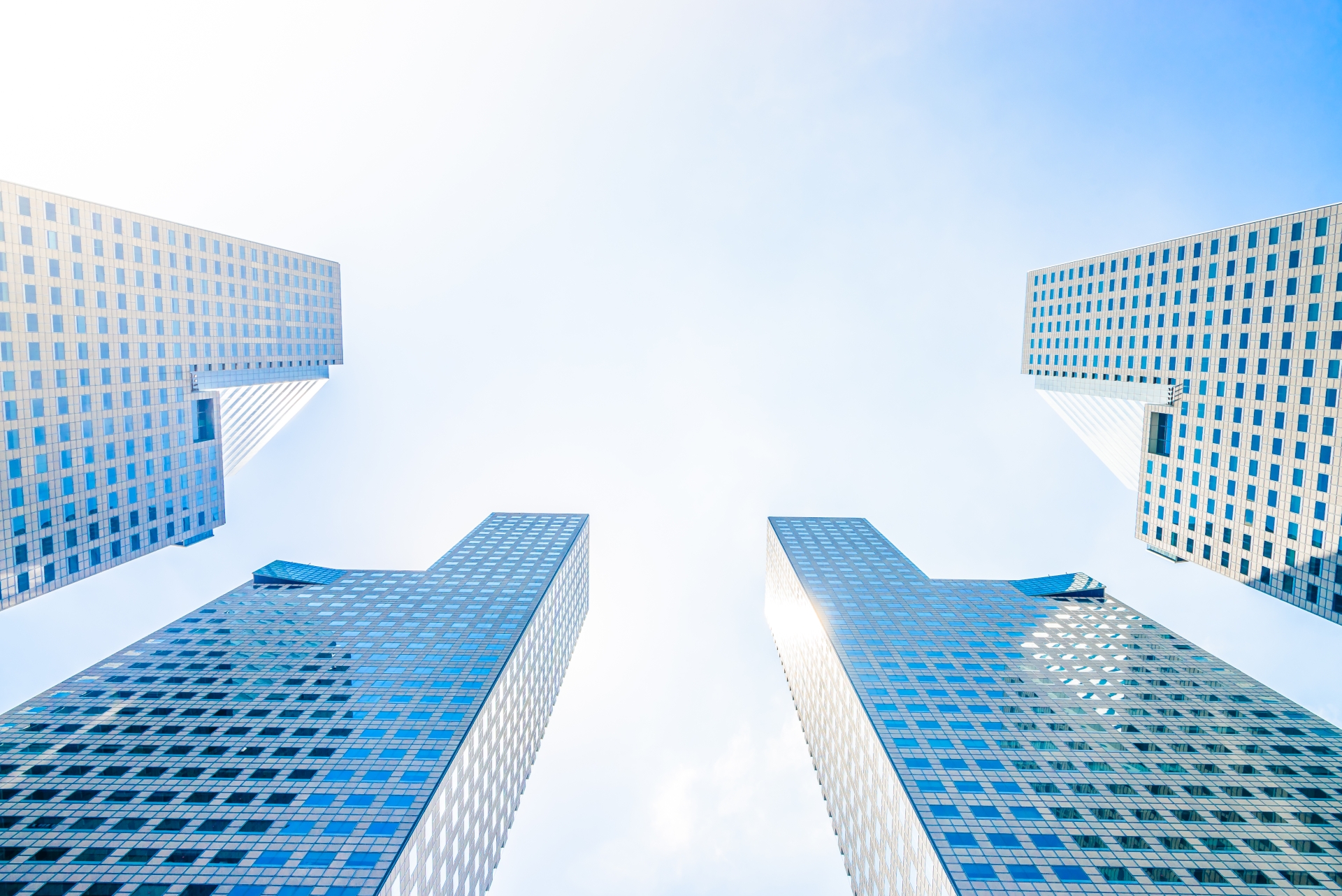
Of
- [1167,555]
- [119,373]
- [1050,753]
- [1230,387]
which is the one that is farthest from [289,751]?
[1230,387]

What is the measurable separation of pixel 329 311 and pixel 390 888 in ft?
293

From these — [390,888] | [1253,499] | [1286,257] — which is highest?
[1286,257]

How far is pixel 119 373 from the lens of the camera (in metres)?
67.5

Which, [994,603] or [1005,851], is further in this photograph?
[994,603]

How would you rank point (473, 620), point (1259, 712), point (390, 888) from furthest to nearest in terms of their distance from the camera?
point (473, 620)
point (1259, 712)
point (390, 888)

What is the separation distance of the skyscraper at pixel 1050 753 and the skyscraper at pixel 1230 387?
50.6ft

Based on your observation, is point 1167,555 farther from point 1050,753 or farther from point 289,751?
point 289,751

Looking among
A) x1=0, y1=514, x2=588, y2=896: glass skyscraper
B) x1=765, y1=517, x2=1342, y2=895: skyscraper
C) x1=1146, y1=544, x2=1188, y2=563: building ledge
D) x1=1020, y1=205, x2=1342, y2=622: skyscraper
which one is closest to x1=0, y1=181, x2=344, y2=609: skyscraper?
x1=0, y1=514, x2=588, y2=896: glass skyscraper

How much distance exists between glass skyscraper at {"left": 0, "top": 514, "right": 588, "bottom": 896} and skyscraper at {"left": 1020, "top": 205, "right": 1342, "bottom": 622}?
260ft

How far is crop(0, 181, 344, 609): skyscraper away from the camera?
186 feet

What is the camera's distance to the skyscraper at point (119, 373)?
56688mm

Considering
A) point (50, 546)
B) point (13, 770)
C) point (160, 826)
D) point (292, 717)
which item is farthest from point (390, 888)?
point (50, 546)

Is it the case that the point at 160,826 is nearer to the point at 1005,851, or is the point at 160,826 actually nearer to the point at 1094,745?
the point at 1005,851

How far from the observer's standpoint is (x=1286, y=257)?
6069cm
